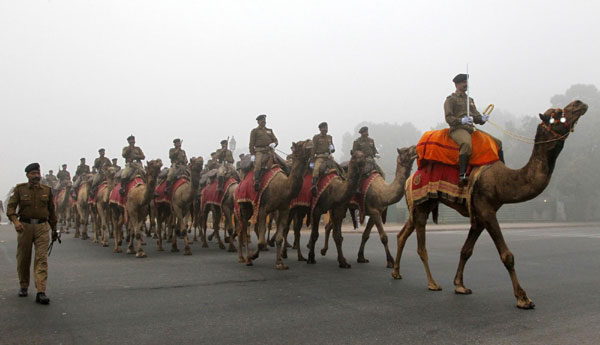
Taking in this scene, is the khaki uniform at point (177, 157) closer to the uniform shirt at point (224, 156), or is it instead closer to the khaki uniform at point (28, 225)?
the uniform shirt at point (224, 156)

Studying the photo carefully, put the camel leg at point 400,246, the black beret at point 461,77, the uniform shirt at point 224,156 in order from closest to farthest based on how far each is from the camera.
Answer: the black beret at point 461,77
the camel leg at point 400,246
the uniform shirt at point 224,156

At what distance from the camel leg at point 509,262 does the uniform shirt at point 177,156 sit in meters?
11.5

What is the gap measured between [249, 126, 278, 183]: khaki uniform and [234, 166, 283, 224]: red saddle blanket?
1.27 feet

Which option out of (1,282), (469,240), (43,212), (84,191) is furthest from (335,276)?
(84,191)

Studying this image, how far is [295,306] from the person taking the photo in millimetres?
6691

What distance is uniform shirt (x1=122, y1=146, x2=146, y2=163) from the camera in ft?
52.4

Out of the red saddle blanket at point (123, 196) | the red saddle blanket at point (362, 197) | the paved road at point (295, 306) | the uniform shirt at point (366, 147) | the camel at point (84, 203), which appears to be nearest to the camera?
the paved road at point (295, 306)

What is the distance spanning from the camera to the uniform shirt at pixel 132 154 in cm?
1598

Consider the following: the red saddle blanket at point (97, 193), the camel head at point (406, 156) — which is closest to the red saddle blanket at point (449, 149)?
the camel head at point (406, 156)

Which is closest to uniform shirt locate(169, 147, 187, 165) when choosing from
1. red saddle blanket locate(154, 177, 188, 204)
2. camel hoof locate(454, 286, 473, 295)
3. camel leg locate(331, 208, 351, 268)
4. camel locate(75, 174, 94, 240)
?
red saddle blanket locate(154, 177, 188, 204)

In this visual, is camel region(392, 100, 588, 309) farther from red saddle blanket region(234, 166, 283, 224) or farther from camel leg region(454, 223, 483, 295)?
red saddle blanket region(234, 166, 283, 224)

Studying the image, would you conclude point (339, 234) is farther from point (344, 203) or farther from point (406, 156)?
point (406, 156)

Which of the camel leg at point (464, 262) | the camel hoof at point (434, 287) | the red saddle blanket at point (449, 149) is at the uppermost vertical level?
the red saddle blanket at point (449, 149)

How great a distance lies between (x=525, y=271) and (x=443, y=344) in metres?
6.38
